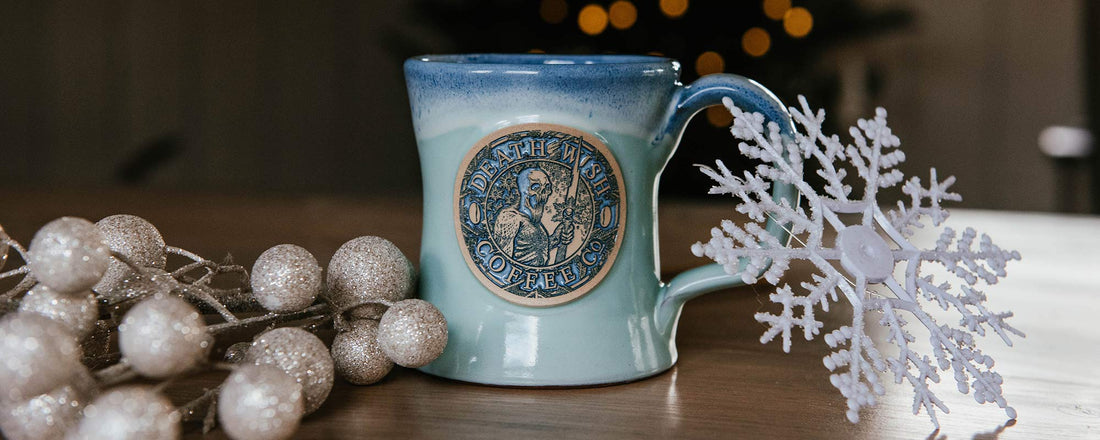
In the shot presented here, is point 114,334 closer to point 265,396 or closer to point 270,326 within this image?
point 270,326

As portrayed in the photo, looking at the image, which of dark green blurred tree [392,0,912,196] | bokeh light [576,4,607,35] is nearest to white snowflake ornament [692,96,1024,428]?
dark green blurred tree [392,0,912,196]

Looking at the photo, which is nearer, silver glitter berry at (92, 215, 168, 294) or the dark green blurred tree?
silver glitter berry at (92, 215, 168, 294)

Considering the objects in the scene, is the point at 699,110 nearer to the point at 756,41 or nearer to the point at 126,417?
the point at 126,417

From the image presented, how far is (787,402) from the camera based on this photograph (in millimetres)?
502

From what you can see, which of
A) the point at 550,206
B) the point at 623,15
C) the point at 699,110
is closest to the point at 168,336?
the point at 550,206

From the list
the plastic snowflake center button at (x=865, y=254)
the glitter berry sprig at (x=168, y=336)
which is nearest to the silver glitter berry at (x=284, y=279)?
the glitter berry sprig at (x=168, y=336)

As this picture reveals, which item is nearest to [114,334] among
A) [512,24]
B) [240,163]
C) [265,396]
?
[265,396]

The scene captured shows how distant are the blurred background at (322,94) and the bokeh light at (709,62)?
1089mm

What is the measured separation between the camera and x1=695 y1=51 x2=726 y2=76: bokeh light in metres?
1.78

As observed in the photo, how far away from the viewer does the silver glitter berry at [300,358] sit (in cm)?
44

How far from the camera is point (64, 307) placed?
0.41m

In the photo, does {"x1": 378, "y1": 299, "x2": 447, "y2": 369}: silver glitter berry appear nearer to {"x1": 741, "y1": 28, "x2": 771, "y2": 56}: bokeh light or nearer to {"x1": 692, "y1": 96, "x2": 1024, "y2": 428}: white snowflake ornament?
{"x1": 692, "y1": 96, "x2": 1024, "y2": 428}: white snowflake ornament

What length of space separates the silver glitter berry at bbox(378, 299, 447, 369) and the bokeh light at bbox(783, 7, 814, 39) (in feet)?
4.96

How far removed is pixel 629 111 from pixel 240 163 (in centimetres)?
294
